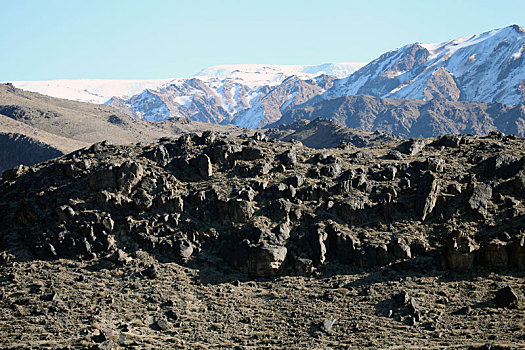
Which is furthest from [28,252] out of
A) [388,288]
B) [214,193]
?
[388,288]

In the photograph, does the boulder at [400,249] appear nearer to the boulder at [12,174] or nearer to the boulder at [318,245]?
the boulder at [318,245]

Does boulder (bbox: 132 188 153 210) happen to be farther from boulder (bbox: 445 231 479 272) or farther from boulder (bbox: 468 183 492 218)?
boulder (bbox: 468 183 492 218)

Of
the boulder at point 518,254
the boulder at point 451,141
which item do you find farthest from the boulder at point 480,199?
the boulder at point 451,141

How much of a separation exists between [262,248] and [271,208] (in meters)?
5.64

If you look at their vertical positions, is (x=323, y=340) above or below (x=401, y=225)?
below

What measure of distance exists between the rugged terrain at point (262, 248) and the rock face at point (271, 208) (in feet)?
0.49

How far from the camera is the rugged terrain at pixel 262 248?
36.4 m

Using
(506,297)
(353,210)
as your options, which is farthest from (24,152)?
(506,297)

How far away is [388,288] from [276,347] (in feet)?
35.1

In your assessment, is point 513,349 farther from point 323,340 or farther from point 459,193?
point 459,193

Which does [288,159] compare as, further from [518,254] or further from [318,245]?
[518,254]

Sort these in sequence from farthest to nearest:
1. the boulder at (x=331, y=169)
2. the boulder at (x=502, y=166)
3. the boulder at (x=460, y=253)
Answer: the boulder at (x=331, y=169) → the boulder at (x=502, y=166) → the boulder at (x=460, y=253)

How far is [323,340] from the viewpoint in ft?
116

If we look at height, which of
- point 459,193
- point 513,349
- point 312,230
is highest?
point 459,193
